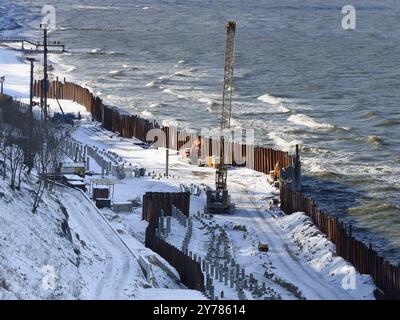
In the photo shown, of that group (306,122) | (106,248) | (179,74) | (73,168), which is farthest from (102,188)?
(179,74)

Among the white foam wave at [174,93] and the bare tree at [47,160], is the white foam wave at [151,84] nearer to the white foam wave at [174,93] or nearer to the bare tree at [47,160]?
the white foam wave at [174,93]

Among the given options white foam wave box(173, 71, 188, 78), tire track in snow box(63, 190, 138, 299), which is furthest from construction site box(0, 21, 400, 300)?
white foam wave box(173, 71, 188, 78)

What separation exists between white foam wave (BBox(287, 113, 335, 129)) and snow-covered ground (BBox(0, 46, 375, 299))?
16.5m

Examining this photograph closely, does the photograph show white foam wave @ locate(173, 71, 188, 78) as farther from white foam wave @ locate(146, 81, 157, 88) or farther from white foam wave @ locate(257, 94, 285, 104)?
white foam wave @ locate(257, 94, 285, 104)

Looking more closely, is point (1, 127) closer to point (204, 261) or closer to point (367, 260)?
point (204, 261)

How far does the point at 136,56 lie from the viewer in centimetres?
12319

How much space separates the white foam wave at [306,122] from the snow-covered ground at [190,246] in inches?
650

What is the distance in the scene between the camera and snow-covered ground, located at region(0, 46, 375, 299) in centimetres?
3192

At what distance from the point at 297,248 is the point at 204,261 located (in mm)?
6664

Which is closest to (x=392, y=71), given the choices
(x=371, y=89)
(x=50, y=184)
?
(x=371, y=89)

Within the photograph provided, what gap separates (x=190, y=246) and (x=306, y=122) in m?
36.7

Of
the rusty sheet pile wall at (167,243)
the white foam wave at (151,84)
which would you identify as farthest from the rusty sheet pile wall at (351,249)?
the white foam wave at (151,84)

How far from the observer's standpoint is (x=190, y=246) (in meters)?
42.5

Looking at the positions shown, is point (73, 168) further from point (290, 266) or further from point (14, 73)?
point (14, 73)
